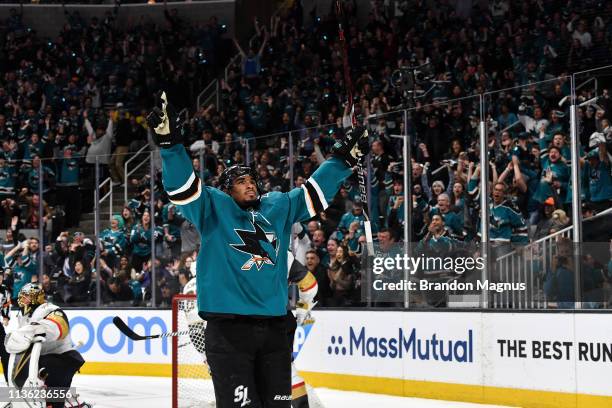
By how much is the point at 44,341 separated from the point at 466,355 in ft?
11.9

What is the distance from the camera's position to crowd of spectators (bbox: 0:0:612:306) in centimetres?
845

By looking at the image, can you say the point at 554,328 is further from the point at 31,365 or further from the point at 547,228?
the point at 31,365

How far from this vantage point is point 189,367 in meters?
8.23

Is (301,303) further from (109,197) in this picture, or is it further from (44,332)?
(109,197)

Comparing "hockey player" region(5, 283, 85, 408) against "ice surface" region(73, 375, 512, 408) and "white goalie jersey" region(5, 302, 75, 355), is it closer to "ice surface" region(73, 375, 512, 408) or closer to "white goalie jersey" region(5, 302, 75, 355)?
"white goalie jersey" region(5, 302, 75, 355)

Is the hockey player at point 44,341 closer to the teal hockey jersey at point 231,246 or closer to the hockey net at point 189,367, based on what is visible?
the hockey net at point 189,367

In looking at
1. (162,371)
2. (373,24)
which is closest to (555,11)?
(373,24)

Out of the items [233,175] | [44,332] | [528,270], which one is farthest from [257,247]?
[528,270]

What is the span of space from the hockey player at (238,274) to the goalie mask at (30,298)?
272 cm

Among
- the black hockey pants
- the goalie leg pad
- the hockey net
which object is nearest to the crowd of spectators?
the hockey net

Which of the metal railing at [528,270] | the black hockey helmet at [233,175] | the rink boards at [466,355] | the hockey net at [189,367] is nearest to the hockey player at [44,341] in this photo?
the hockey net at [189,367]

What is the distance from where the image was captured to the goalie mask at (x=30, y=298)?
Answer: 6934mm

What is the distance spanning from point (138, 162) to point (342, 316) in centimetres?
324

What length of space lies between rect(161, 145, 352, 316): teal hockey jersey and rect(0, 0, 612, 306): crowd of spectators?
3818 millimetres
